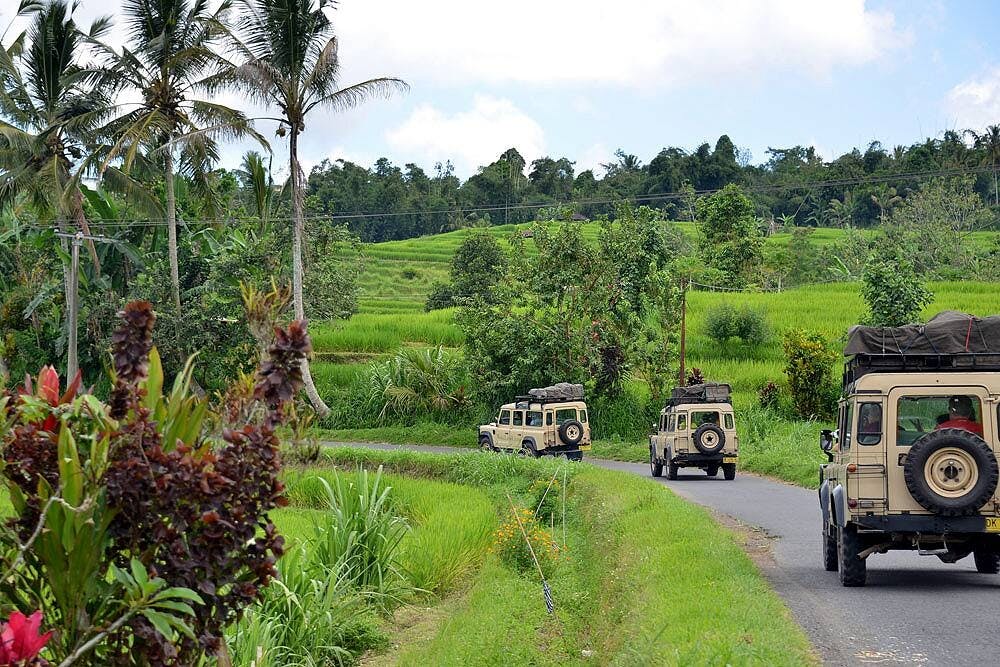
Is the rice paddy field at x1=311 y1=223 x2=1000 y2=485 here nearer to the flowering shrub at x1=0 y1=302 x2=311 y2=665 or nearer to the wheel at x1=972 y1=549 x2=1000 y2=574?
the wheel at x1=972 y1=549 x2=1000 y2=574

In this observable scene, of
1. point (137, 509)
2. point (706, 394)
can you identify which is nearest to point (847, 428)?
point (137, 509)

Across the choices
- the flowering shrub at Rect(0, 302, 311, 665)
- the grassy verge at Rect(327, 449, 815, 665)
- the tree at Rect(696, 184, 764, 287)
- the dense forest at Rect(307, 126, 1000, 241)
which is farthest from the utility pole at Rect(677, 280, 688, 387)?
the dense forest at Rect(307, 126, 1000, 241)

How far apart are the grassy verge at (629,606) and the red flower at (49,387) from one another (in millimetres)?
4270

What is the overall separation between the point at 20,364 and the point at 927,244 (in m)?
52.7

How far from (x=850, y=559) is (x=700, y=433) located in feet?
48.3

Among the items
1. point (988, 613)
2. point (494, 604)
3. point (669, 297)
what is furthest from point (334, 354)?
point (988, 613)

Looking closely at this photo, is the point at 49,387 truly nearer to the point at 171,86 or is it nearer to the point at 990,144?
the point at 171,86

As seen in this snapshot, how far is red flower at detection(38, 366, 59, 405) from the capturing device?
5.79 m

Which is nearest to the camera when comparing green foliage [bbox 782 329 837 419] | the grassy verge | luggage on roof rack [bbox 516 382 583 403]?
the grassy verge

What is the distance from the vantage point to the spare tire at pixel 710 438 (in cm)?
2611

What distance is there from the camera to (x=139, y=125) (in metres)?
33.0

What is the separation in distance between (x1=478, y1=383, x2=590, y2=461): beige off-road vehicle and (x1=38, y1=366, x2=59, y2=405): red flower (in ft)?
80.7

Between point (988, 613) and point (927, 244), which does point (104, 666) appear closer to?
point (988, 613)

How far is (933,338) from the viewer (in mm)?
12195
